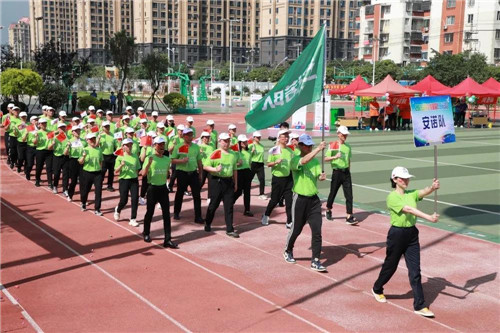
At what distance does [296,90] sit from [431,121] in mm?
2387

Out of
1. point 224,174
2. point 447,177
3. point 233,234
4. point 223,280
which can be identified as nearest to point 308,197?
point 223,280

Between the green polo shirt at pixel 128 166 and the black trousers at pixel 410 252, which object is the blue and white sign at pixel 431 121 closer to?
the black trousers at pixel 410 252

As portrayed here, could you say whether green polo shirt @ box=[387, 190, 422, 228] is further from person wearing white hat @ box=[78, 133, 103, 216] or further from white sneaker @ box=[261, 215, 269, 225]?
person wearing white hat @ box=[78, 133, 103, 216]

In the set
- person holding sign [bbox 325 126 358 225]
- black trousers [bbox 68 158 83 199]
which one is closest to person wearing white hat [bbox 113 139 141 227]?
black trousers [bbox 68 158 83 199]

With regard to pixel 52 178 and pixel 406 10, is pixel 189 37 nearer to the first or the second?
pixel 406 10

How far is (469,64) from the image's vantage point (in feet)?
184

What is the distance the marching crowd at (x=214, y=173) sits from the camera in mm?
7359

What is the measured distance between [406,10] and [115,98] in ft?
244

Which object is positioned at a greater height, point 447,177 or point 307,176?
point 307,176

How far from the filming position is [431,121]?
26.4ft

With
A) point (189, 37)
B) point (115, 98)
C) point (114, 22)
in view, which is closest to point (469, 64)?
point (115, 98)

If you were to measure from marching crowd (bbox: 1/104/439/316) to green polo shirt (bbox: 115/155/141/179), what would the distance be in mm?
20

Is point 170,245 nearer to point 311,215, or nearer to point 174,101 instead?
point 311,215

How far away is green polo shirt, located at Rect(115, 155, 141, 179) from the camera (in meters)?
11.3
